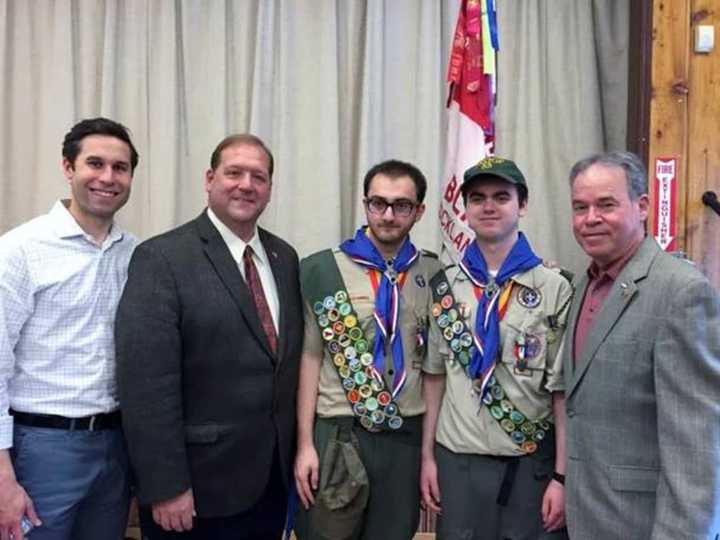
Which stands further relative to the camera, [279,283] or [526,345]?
[279,283]

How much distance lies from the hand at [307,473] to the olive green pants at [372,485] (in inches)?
0.8

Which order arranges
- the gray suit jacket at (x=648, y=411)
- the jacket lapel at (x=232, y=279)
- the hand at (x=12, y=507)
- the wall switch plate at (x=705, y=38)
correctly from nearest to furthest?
the gray suit jacket at (x=648, y=411) < the hand at (x=12, y=507) < the jacket lapel at (x=232, y=279) < the wall switch plate at (x=705, y=38)

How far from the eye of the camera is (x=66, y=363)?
5.80ft

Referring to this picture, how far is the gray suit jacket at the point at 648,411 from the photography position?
1344 millimetres

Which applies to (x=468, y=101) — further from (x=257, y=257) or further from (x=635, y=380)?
(x=635, y=380)

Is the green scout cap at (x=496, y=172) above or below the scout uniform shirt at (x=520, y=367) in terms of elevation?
above


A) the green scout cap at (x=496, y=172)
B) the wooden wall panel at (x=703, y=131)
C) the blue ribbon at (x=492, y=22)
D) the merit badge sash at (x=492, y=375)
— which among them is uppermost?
the blue ribbon at (x=492, y=22)

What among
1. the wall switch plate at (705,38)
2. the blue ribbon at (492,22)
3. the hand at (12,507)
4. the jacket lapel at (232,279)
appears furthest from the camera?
the blue ribbon at (492,22)

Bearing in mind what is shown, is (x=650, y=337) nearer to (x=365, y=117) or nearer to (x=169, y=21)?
(x=365, y=117)

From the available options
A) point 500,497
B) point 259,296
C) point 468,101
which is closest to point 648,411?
point 500,497

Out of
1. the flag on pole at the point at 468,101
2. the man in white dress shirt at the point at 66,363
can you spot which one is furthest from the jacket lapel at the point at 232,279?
the flag on pole at the point at 468,101

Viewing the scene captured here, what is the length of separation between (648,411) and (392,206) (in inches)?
35.1

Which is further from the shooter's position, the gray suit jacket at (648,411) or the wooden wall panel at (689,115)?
the wooden wall panel at (689,115)

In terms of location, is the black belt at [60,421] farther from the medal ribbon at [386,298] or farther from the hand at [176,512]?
the medal ribbon at [386,298]
